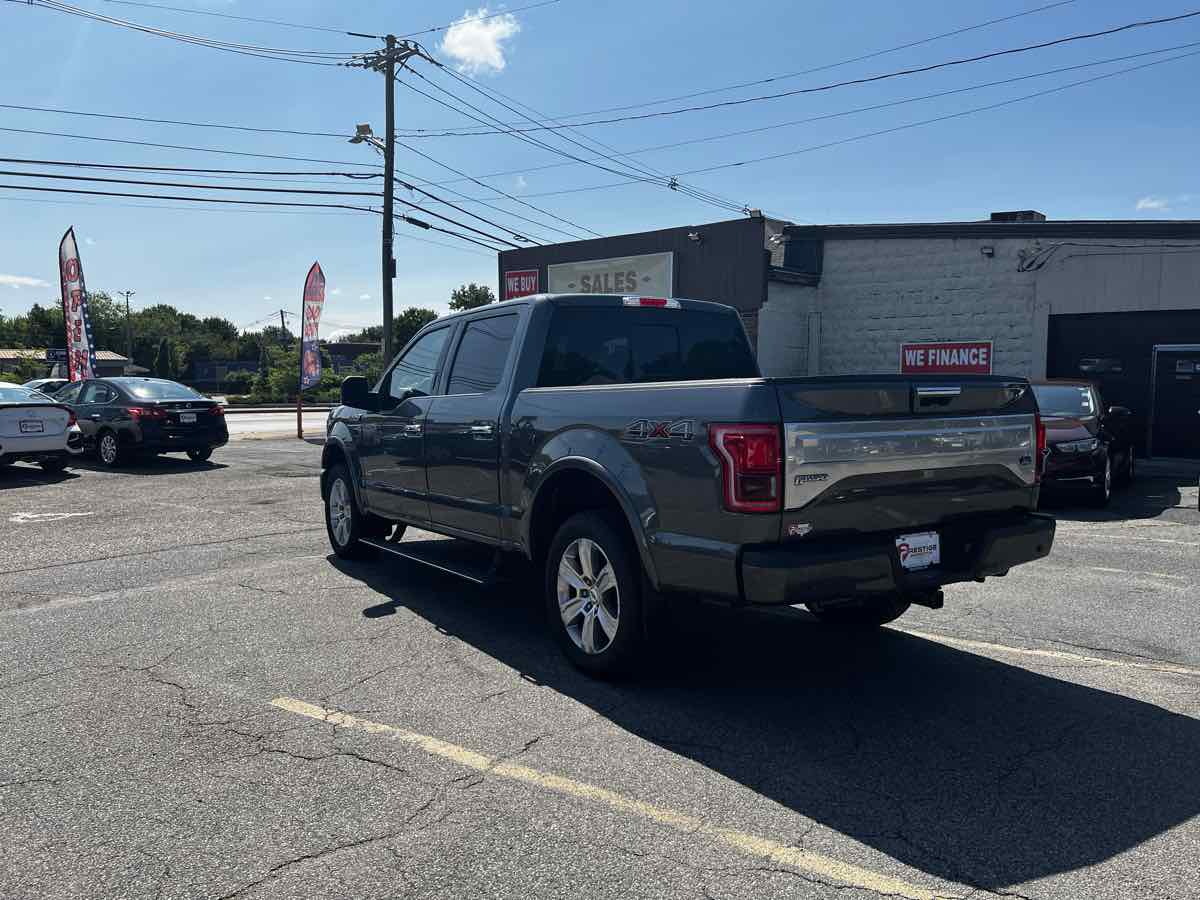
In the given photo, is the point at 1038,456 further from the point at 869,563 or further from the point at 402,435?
the point at 402,435

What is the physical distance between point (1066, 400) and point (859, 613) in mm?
7815

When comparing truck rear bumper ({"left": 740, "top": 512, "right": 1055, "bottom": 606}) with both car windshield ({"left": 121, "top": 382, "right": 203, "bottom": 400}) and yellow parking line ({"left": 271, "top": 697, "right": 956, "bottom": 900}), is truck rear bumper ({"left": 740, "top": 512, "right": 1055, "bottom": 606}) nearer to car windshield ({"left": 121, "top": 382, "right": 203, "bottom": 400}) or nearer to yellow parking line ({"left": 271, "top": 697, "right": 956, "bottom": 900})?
yellow parking line ({"left": 271, "top": 697, "right": 956, "bottom": 900})

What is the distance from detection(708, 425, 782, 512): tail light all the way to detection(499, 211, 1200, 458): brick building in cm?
1205

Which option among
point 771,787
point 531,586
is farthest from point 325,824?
point 531,586

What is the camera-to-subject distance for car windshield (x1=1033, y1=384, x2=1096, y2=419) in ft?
→ 38.8

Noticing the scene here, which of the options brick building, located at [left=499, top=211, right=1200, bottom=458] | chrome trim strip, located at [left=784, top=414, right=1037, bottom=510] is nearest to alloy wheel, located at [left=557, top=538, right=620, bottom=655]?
chrome trim strip, located at [left=784, top=414, right=1037, bottom=510]

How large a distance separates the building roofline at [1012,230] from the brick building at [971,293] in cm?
2

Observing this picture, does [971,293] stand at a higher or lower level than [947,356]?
higher

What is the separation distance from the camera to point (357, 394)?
719 cm

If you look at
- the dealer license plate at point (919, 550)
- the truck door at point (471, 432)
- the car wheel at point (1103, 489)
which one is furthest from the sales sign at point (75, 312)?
the dealer license plate at point (919, 550)

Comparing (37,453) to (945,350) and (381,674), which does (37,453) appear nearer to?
(381,674)

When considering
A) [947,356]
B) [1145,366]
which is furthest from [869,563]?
[947,356]

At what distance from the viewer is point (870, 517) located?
419cm

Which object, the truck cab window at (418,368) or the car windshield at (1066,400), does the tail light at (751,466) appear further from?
the car windshield at (1066,400)
